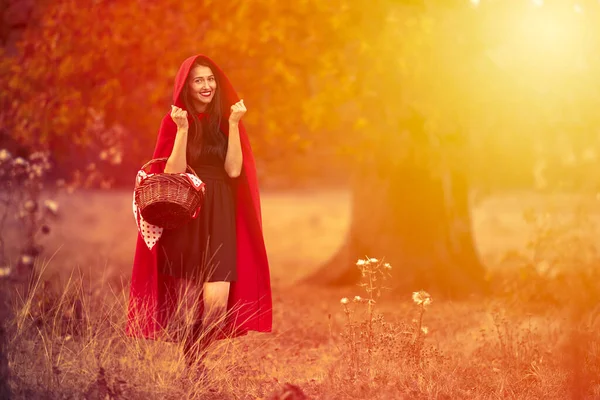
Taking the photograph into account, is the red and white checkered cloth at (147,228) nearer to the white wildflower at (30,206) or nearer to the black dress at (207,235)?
the black dress at (207,235)

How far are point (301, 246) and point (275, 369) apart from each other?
13.1 m

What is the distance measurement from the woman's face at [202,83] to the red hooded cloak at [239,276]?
100mm

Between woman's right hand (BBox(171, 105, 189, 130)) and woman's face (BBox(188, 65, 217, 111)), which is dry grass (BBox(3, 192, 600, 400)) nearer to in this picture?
woman's right hand (BBox(171, 105, 189, 130))

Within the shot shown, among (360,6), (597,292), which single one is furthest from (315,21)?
(597,292)

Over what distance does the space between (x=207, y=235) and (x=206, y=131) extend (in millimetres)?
686

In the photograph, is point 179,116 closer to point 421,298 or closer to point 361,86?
point 421,298

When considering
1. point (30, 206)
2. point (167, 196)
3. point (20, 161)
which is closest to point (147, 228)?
point (167, 196)

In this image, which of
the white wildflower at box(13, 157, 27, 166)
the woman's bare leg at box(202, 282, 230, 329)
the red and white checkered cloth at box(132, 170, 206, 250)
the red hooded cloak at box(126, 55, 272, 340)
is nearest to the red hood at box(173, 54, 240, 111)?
the red hooded cloak at box(126, 55, 272, 340)

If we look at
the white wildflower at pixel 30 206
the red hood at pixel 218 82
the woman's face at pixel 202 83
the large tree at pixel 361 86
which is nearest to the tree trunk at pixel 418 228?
the large tree at pixel 361 86

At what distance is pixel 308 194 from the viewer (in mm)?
36281

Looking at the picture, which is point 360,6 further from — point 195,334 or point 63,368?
point 63,368

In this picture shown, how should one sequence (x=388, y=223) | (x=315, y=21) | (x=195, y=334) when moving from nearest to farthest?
(x=195, y=334)
(x=315, y=21)
(x=388, y=223)

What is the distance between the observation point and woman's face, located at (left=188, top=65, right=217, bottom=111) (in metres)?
5.99

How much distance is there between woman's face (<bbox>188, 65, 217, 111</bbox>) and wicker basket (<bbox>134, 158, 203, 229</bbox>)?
0.69 meters
